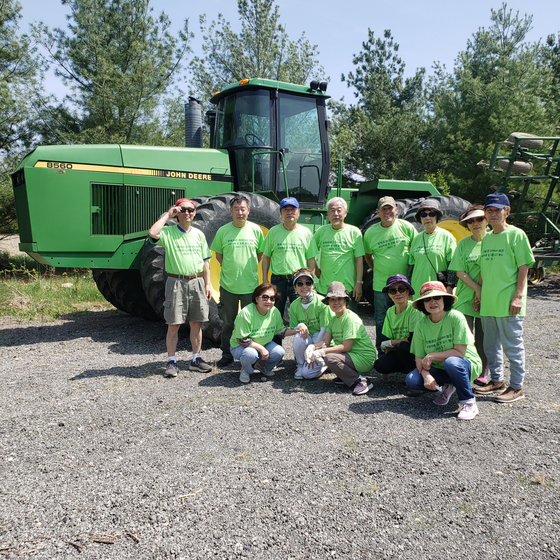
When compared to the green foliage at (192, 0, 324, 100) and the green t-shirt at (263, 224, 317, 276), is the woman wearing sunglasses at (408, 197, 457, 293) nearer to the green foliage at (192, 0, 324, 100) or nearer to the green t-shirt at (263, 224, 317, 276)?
the green t-shirt at (263, 224, 317, 276)

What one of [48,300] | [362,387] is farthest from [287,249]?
[48,300]

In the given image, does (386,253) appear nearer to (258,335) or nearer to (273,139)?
(258,335)

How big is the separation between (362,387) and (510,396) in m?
1.14

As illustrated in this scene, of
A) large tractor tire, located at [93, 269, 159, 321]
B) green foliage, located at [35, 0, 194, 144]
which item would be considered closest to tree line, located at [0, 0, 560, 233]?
green foliage, located at [35, 0, 194, 144]

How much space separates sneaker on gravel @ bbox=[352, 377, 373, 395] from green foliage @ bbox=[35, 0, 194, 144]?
14031 mm

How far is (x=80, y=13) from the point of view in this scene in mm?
17406

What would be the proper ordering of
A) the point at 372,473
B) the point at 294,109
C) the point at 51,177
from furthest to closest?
the point at 294,109 < the point at 51,177 < the point at 372,473

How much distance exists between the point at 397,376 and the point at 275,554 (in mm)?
2824

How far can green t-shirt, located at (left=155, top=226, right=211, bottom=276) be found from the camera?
4883 millimetres

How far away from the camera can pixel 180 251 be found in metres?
4.90

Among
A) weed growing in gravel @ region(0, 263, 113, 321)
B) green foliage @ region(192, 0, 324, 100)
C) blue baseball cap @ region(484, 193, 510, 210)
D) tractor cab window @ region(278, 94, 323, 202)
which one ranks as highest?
green foliage @ region(192, 0, 324, 100)

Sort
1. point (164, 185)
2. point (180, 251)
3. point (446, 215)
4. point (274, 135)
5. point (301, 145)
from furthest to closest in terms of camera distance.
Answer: point (446, 215) < point (301, 145) < point (274, 135) < point (164, 185) < point (180, 251)

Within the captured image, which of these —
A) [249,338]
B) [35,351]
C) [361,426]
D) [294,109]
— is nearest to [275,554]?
[361,426]

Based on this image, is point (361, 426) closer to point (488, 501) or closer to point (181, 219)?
point (488, 501)
